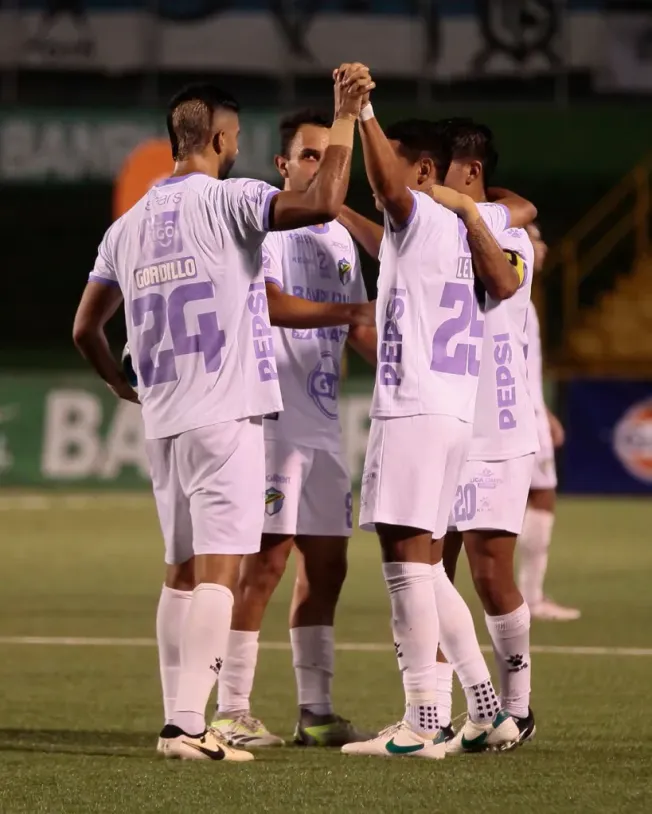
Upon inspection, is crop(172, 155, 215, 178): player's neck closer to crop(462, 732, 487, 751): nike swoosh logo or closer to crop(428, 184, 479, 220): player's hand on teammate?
crop(428, 184, 479, 220): player's hand on teammate

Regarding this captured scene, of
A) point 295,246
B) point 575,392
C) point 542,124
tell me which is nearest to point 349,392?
point 575,392

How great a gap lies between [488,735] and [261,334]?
5.15 ft

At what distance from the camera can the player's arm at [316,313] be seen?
587 cm

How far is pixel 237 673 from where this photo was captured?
622cm

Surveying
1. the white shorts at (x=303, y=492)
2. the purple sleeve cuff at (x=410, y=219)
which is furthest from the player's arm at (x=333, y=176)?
the white shorts at (x=303, y=492)

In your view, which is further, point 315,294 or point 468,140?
point 315,294

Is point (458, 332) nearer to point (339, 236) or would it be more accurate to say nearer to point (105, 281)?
point (339, 236)

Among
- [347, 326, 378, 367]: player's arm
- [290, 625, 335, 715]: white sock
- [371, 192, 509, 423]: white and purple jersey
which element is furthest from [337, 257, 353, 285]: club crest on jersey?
[290, 625, 335, 715]: white sock

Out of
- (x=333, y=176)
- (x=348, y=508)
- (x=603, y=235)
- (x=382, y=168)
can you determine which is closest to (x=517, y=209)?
(x=382, y=168)

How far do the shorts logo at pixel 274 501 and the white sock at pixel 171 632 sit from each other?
59cm

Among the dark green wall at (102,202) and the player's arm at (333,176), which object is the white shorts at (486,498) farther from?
the dark green wall at (102,202)

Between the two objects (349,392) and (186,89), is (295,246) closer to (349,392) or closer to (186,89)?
(186,89)

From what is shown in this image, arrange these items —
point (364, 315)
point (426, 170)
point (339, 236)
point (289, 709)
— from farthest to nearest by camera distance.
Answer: point (289, 709), point (339, 236), point (364, 315), point (426, 170)

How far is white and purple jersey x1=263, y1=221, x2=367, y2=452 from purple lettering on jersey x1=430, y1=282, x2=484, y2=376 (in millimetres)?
870
